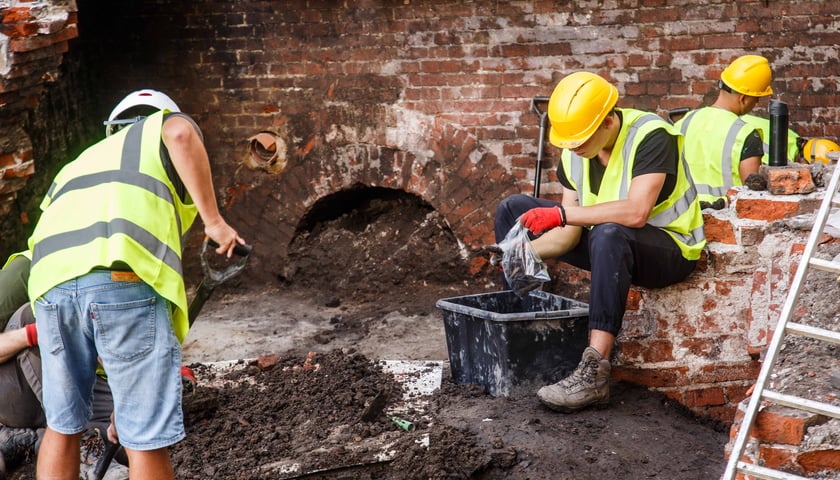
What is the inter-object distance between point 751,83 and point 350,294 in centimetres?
291

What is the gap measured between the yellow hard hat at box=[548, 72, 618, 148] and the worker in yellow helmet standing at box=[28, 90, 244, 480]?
5.31 feet

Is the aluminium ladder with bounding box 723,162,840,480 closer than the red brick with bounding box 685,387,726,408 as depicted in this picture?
Yes

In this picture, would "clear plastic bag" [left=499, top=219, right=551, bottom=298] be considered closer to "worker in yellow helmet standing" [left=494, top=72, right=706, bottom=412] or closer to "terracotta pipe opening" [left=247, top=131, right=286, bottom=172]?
"worker in yellow helmet standing" [left=494, top=72, right=706, bottom=412]

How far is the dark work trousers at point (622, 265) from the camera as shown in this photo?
3.85m

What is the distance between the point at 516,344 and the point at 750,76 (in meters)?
2.44

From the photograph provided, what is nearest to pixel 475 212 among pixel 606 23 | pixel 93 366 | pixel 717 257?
pixel 606 23

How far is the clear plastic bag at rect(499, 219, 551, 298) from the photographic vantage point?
4.11 meters

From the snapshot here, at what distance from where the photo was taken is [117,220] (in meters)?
2.99

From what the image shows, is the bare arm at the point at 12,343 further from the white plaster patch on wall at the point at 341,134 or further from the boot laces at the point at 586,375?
the white plaster patch on wall at the point at 341,134

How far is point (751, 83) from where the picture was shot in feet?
17.3

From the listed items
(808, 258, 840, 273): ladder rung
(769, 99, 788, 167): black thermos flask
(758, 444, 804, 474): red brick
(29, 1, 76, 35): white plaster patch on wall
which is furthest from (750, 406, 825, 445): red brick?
(29, 1, 76, 35): white plaster patch on wall

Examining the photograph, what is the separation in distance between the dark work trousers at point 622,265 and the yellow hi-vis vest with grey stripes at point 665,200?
0.06m

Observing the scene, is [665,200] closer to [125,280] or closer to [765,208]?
[765,208]

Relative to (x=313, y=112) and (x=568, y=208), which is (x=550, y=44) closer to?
(x=313, y=112)
